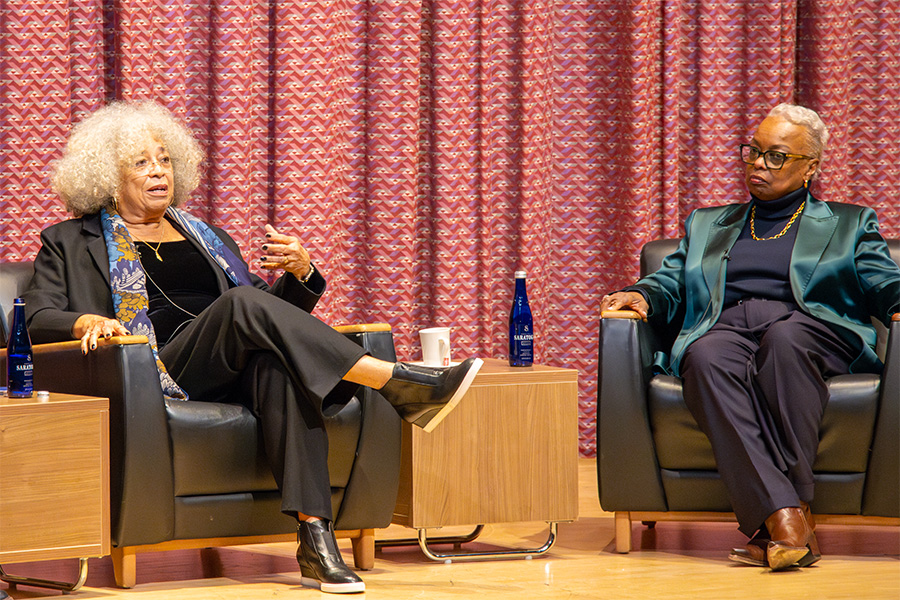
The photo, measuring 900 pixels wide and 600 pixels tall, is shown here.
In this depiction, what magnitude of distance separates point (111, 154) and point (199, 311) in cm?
46

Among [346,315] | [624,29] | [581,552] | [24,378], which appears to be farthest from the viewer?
[624,29]

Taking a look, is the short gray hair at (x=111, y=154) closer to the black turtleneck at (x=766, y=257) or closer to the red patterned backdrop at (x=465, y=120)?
the red patterned backdrop at (x=465, y=120)

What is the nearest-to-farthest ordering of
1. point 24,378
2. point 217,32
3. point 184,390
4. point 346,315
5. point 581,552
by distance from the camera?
point 24,378, point 184,390, point 581,552, point 217,32, point 346,315

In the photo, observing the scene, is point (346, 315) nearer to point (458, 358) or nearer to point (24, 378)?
point (458, 358)

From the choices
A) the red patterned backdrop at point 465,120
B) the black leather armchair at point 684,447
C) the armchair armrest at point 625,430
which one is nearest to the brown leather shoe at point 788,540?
the black leather armchair at point 684,447

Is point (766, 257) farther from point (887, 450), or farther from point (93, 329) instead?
point (93, 329)

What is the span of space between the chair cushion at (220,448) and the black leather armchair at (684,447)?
0.72 metres

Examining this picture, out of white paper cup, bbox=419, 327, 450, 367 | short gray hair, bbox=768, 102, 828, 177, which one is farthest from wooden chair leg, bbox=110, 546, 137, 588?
short gray hair, bbox=768, 102, 828, 177

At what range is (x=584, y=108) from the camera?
4.12 m

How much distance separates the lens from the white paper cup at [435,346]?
2631 mm

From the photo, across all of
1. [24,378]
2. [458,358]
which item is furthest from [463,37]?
[24,378]

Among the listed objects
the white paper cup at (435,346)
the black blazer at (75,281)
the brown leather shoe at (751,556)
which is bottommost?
the brown leather shoe at (751,556)

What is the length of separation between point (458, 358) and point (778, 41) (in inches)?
66.0

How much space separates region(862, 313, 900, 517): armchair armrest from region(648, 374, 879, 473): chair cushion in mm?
19
